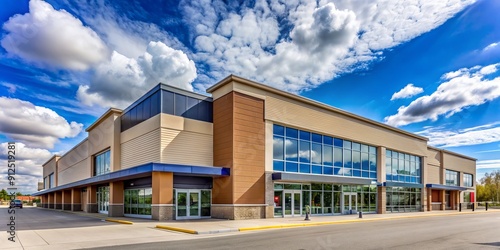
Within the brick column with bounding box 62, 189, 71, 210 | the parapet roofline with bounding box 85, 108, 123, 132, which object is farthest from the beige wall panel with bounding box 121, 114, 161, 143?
the brick column with bounding box 62, 189, 71, 210

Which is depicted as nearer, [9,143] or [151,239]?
[9,143]

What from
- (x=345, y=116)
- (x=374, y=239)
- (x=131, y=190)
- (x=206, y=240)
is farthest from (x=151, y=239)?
(x=345, y=116)

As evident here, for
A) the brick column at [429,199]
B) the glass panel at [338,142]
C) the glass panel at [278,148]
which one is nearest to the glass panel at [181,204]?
the glass panel at [278,148]

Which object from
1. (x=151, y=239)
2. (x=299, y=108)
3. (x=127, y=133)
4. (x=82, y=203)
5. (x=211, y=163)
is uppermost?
(x=299, y=108)

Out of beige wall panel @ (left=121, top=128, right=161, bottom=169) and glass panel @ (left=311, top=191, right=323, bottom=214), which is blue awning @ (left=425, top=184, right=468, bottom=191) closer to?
glass panel @ (left=311, top=191, right=323, bottom=214)

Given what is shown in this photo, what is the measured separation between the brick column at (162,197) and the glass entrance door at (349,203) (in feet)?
50.6

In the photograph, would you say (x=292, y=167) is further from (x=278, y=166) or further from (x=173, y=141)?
(x=173, y=141)

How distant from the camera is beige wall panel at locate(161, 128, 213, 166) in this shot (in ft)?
69.8

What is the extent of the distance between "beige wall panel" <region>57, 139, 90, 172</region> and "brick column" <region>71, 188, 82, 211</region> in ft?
11.2

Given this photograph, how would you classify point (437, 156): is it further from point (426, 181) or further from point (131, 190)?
→ point (131, 190)

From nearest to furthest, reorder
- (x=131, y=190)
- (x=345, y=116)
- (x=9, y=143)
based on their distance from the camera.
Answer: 1. (x=9, y=143)
2. (x=131, y=190)
3. (x=345, y=116)

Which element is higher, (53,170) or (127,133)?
(127,133)

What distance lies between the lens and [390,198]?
34.2m

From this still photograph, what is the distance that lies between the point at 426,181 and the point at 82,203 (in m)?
41.6
